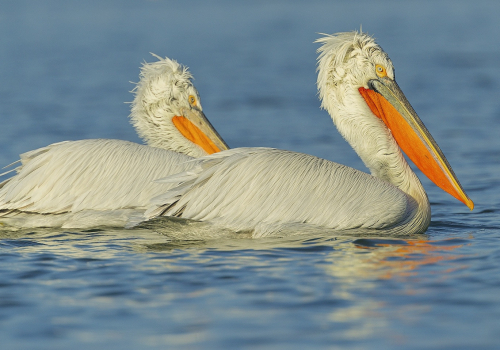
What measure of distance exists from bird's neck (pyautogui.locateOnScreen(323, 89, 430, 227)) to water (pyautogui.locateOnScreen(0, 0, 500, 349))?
16.1 inches

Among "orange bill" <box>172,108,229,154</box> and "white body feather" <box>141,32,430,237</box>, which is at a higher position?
"orange bill" <box>172,108,229,154</box>

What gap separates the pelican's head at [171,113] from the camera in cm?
754

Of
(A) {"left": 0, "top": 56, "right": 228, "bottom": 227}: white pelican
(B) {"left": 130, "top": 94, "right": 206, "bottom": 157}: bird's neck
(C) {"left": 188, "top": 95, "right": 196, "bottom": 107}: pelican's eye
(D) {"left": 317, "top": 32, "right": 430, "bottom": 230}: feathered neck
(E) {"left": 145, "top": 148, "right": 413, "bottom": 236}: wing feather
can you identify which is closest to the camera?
(E) {"left": 145, "top": 148, "right": 413, "bottom": 236}: wing feather

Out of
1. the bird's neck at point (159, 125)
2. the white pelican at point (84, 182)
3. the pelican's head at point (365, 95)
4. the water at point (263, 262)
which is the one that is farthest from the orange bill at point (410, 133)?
the bird's neck at point (159, 125)

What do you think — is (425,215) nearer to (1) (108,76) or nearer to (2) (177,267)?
(2) (177,267)

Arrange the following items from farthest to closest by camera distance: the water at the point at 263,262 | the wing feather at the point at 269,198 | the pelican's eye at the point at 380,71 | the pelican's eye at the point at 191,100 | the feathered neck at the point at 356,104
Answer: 1. the pelican's eye at the point at 191,100
2. the pelican's eye at the point at 380,71
3. the feathered neck at the point at 356,104
4. the wing feather at the point at 269,198
5. the water at the point at 263,262

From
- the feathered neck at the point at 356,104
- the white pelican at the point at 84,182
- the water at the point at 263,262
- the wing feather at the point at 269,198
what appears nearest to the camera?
the water at the point at 263,262

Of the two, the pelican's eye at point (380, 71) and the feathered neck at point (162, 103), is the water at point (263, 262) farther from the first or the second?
the feathered neck at point (162, 103)

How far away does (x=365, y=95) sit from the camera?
644cm

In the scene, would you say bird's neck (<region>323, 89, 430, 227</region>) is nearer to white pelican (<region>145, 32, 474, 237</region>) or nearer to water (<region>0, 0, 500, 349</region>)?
white pelican (<region>145, 32, 474, 237</region>)

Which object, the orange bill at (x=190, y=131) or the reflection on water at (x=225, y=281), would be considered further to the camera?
the orange bill at (x=190, y=131)

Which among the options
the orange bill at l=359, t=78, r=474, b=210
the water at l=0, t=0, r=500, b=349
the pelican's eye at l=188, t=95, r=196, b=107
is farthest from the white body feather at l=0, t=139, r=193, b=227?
the orange bill at l=359, t=78, r=474, b=210

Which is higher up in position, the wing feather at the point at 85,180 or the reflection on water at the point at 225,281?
the wing feather at the point at 85,180

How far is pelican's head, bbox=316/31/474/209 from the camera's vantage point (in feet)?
20.7
